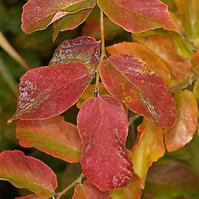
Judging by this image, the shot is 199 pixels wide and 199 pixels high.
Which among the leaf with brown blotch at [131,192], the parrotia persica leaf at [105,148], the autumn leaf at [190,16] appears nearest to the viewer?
the parrotia persica leaf at [105,148]

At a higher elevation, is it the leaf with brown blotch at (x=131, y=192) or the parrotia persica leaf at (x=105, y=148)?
the parrotia persica leaf at (x=105, y=148)

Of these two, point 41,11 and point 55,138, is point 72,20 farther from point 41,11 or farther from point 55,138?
point 55,138

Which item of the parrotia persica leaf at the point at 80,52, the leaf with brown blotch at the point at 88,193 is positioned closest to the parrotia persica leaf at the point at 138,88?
the parrotia persica leaf at the point at 80,52

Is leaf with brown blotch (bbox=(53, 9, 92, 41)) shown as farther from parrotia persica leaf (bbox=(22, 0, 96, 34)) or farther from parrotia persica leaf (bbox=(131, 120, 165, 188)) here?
parrotia persica leaf (bbox=(131, 120, 165, 188))

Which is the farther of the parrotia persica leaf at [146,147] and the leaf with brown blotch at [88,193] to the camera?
the parrotia persica leaf at [146,147]

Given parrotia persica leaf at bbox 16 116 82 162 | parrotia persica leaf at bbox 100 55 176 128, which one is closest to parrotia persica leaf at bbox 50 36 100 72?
parrotia persica leaf at bbox 100 55 176 128

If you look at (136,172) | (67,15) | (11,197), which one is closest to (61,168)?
(11,197)

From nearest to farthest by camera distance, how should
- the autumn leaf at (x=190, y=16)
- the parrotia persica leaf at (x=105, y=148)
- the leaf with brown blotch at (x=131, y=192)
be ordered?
the parrotia persica leaf at (x=105, y=148) → the leaf with brown blotch at (x=131, y=192) → the autumn leaf at (x=190, y=16)

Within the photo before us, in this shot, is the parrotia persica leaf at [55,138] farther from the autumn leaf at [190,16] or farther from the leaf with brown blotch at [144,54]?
the autumn leaf at [190,16]

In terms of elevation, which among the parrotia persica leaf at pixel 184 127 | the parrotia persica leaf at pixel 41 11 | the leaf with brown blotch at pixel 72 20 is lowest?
the parrotia persica leaf at pixel 184 127
